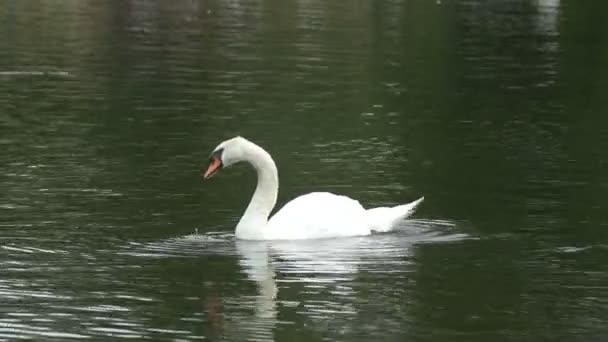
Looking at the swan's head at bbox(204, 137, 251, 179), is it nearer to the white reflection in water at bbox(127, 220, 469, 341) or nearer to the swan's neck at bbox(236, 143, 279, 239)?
the swan's neck at bbox(236, 143, 279, 239)

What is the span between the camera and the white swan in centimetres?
1688

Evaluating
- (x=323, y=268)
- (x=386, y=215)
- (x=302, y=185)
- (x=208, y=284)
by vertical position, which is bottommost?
(x=302, y=185)

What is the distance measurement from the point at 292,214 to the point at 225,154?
35.8 inches

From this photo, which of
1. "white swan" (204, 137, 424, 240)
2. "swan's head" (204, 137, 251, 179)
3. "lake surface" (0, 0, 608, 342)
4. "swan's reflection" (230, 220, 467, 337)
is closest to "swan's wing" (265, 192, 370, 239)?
"white swan" (204, 137, 424, 240)

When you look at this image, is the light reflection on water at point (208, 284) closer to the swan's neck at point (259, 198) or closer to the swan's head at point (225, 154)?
the swan's neck at point (259, 198)

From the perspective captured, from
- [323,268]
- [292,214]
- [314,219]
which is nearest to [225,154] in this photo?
[292,214]

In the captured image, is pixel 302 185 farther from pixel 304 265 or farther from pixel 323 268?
pixel 323 268

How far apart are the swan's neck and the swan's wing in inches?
4.7

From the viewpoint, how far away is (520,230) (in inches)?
693

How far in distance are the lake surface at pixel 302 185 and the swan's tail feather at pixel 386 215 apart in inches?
5.7

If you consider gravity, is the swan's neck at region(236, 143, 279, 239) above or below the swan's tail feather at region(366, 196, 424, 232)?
above

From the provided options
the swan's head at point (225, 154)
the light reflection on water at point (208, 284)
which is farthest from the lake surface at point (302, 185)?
the swan's head at point (225, 154)

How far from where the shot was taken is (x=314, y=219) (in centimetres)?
1686

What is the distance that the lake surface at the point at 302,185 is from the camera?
45.0 ft
